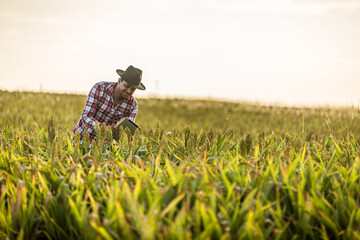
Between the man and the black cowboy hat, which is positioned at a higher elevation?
the black cowboy hat

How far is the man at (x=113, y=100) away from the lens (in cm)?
516

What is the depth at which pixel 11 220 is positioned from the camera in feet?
7.75

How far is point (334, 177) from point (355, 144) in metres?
2.25

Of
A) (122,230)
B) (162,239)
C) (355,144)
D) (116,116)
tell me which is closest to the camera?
(162,239)

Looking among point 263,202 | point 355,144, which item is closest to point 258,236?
point 263,202

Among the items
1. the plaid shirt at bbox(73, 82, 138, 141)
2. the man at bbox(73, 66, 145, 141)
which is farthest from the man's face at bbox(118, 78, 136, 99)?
the plaid shirt at bbox(73, 82, 138, 141)

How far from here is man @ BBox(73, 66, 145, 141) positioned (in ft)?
16.9

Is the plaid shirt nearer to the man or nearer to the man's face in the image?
the man

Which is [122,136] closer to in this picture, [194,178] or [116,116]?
[194,178]

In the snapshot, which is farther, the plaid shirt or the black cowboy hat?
the plaid shirt

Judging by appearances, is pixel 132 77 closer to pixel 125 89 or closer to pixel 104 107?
pixel 125 89

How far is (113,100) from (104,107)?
170 millimetres

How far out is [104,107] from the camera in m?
5.54

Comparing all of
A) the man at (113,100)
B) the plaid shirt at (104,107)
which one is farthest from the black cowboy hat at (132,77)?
the plaid shirt at (104,107)
